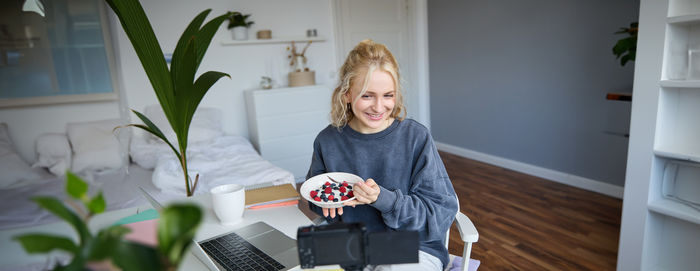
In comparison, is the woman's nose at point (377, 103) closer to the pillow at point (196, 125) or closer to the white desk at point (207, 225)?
the white desk at point (207, 225)

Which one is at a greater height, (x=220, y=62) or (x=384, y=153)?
(x=220, y=62)

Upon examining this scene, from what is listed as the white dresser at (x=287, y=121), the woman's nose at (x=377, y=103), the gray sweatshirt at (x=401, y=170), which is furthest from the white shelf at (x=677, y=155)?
the white dresser at (x=287, y=121)

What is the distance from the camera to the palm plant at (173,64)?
3.76 ft

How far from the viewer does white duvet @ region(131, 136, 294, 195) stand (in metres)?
2.26

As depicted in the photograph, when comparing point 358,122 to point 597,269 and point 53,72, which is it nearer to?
point 597,269

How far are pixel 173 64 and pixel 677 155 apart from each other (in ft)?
6.26

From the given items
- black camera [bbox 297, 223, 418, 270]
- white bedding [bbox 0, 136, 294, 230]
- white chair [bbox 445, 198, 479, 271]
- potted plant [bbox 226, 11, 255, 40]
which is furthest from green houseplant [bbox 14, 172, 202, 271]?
potted plant [bbox 226, 11, 255, 40]

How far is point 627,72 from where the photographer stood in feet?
9.12

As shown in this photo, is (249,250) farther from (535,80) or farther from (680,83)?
(535,80)

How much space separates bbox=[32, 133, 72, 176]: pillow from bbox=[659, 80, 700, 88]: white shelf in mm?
3433

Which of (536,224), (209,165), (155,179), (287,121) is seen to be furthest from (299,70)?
(536,224)

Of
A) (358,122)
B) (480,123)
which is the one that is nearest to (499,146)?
(480,123)

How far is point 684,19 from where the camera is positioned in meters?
1.44

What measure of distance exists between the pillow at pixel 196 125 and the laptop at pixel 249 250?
229 centimetres
